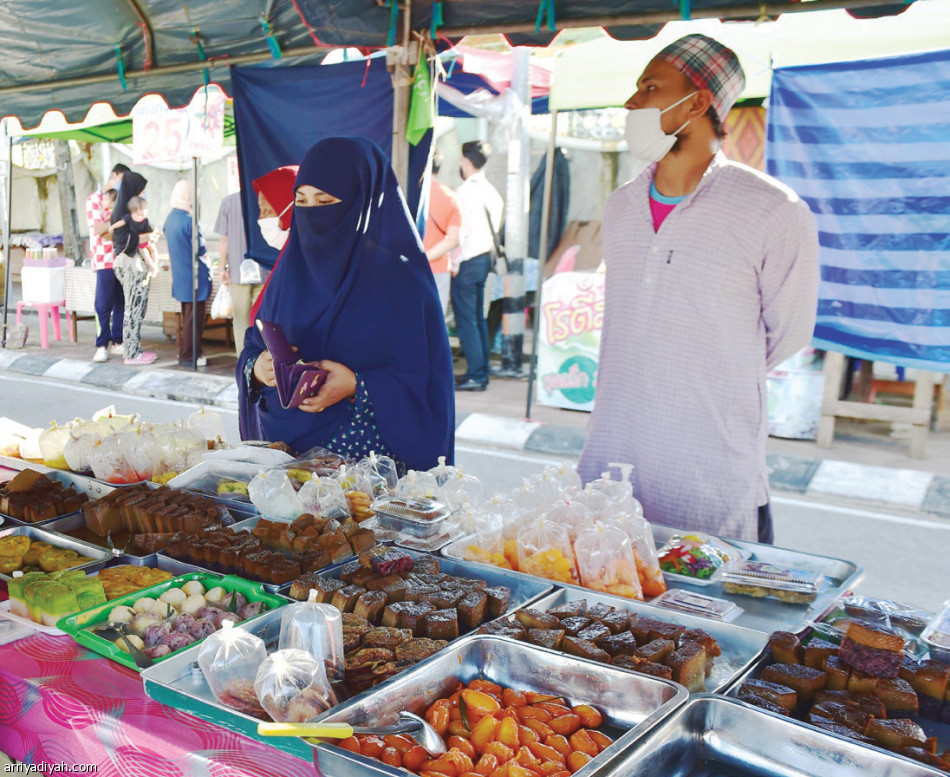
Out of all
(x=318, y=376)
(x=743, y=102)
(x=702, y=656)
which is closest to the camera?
(x=702, y=656)

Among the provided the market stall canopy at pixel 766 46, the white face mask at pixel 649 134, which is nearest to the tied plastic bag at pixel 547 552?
the white face mask at pixel 649 134

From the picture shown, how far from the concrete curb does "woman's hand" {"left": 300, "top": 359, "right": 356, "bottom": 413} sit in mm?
3632

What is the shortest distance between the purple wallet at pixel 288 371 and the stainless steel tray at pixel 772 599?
811 mm

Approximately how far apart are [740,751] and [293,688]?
0.71 m

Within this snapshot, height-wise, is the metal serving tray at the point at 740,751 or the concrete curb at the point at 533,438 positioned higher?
the metal serving tray at the point at 740,751

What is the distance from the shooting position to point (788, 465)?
5.73 metres

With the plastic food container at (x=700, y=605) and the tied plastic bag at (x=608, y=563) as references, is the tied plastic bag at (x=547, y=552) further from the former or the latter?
the plastic food container at (x=700, y=605)

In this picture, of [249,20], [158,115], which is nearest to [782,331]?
[249,20]

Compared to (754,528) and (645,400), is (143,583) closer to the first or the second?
(645,400)

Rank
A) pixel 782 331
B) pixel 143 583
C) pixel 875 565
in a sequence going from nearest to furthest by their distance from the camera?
1. pixel 143 583
2. pixel 782 331
3. pixel 875 565

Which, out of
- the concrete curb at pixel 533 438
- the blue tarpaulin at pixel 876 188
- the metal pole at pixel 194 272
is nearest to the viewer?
the blue tarpaulin at pixel 876 188

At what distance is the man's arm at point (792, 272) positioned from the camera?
7.63 feet

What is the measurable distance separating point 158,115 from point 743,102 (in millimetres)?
5451

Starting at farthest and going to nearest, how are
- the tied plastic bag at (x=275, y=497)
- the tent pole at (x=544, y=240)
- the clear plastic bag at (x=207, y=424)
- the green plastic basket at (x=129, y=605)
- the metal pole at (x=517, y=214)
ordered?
the metal pole at (x=517, y=214) < the tent pole at (x=544, y=240) < the clear plastic bag at (x=207, y=424) < the tied plastic bag at (x=275, y=497) < the green plastic basket at (x=129, y=605)
